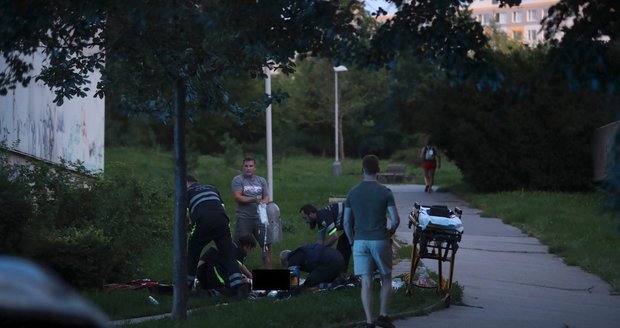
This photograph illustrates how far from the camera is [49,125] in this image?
57.3 ft

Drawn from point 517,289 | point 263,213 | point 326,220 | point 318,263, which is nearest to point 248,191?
point 263,213

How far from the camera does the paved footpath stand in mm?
9945

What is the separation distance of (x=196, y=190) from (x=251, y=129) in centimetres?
4567

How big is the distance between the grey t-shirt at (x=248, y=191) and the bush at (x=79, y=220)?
1.33 metres

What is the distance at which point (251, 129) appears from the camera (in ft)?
188

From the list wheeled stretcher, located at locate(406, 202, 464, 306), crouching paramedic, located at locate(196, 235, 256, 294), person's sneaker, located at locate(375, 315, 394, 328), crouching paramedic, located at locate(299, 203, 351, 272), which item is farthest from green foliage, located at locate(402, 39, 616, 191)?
person's sneaker, located at locate(375, 315, 394, 328)

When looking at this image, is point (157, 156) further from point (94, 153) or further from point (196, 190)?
point (196, 190)

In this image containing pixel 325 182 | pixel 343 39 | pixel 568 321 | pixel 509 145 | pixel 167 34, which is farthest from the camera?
pixel 325 182

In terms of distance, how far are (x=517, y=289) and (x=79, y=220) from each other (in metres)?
5.62

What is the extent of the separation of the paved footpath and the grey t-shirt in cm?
213

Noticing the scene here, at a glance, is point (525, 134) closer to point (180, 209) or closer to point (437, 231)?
point (437, 231)

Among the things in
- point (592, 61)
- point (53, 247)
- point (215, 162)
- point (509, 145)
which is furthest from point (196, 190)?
point (215, 162)

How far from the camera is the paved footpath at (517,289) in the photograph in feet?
32.6

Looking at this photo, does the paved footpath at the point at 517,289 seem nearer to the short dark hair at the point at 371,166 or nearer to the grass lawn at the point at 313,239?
the grass lawn at the point at 313,239
